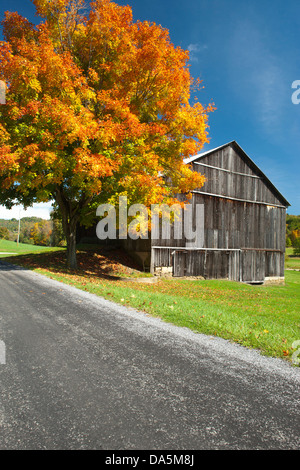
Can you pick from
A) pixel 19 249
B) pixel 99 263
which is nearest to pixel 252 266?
pixel 99 263

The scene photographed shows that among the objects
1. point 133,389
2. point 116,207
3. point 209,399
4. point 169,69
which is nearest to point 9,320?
point 133,389

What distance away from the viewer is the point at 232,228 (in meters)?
23.5

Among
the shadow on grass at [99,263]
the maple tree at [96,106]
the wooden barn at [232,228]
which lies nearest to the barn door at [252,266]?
the wooden barn at [232,228]

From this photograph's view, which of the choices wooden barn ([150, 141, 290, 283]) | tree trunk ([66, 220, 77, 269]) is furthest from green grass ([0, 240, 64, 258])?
wooden barn ([150, 141, 290, 283])

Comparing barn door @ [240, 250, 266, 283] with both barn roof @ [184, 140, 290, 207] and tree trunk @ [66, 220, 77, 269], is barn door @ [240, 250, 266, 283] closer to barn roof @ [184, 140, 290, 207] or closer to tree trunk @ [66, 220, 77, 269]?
barn roof @ [184, 140, 290, 207]

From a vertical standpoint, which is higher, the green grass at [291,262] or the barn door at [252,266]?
the barn door at [252,266]

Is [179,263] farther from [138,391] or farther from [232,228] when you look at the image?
[138,391]

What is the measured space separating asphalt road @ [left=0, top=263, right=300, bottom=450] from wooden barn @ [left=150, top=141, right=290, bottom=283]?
571 inches

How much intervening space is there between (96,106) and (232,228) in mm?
14437

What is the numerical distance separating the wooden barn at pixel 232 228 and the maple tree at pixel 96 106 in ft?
20.1

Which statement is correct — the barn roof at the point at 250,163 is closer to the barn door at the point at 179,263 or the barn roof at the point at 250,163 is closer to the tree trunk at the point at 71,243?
the barn door at the point at 179,263

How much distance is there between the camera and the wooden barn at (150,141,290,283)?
20.6 metres

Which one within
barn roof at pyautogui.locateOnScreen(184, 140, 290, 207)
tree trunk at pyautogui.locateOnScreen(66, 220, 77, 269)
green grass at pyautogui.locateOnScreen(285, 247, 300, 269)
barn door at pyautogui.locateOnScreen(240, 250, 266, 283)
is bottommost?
green grass at pyautogui.locateOnScreen(285, 247, 300, 269)

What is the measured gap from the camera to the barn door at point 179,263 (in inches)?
792
